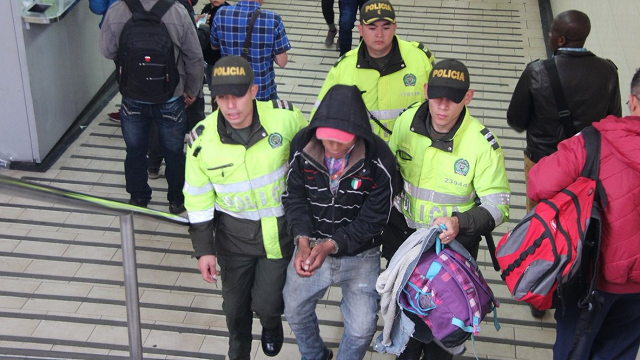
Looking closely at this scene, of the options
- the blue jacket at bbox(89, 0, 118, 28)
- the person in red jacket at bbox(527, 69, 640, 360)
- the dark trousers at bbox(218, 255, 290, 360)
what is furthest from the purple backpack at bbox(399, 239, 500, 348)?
the blue jacket at bbox(89, 0, 118, 28)

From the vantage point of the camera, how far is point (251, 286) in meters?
3.79

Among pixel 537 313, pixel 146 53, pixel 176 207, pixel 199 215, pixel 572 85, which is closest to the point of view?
pixel 199 215

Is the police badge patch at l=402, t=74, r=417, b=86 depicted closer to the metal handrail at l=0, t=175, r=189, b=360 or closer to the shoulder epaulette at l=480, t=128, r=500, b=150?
the shoulder epaulette at l=480, t=128, r=500, b=150

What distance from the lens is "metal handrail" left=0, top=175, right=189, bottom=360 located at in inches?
95.7

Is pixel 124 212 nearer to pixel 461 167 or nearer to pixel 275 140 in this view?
pixel 275 140

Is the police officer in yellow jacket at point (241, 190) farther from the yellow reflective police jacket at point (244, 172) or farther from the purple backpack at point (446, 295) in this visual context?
the purple backpack at point (446, 295)

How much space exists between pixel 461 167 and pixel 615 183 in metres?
0.66

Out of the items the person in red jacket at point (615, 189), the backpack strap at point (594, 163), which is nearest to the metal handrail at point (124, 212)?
the person in red jacket at point (615, 189)

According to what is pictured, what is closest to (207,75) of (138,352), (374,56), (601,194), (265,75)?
(265,75)

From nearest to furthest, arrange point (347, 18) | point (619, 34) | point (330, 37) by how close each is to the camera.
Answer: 1. point (619, 34)
2. point (347, 18)
3. point (330, 37)

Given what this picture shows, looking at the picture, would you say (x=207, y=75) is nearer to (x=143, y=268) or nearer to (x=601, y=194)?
(x=143, y=268)

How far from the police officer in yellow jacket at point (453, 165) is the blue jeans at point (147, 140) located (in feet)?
6.63

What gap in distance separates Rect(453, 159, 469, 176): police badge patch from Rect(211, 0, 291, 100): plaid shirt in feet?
6.86

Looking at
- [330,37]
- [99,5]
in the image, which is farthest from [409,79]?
[330,37]
